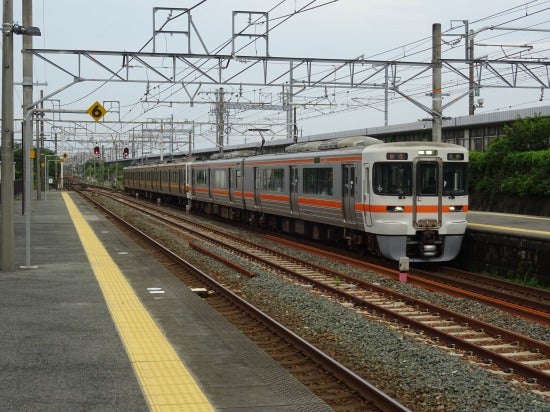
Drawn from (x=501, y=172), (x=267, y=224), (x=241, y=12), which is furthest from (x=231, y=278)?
(x=501, y=172)

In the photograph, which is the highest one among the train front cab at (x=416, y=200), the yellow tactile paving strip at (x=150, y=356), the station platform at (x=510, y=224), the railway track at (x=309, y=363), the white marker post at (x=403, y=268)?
the train front cab at (x=416, y=200)

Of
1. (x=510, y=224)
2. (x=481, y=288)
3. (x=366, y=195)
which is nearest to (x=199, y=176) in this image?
(x=510, y=224)

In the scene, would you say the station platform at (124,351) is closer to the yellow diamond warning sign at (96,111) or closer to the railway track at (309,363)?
the railway track at (309,363)

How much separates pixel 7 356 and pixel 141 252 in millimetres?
11479

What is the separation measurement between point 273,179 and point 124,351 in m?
16.0

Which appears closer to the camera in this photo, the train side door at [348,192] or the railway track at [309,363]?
the railway track at [309,363]

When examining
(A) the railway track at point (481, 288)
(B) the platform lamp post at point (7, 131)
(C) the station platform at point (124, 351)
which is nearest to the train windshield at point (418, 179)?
(A) the railway track at point (481, 288)

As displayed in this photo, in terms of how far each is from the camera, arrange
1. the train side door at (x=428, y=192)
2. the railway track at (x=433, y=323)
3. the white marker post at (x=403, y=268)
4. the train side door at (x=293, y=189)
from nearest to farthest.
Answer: the railway track at (x=433, y=323)
the white marker post at (x=403, y=268)
the train side door at (x=428, y=192)
the train side door at (x=293, y=189)

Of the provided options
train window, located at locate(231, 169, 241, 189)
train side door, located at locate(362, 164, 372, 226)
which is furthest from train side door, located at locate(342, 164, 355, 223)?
train window, located at locate(231, 169, 241, 189)

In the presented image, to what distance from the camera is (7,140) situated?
1430 centimetres

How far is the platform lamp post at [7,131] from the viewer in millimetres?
13727

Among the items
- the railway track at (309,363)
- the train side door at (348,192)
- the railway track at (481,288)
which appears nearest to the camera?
the railway track at (309,363)

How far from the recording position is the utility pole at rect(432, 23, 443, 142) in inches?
818

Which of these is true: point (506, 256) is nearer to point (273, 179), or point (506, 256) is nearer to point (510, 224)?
point (510, 224)
